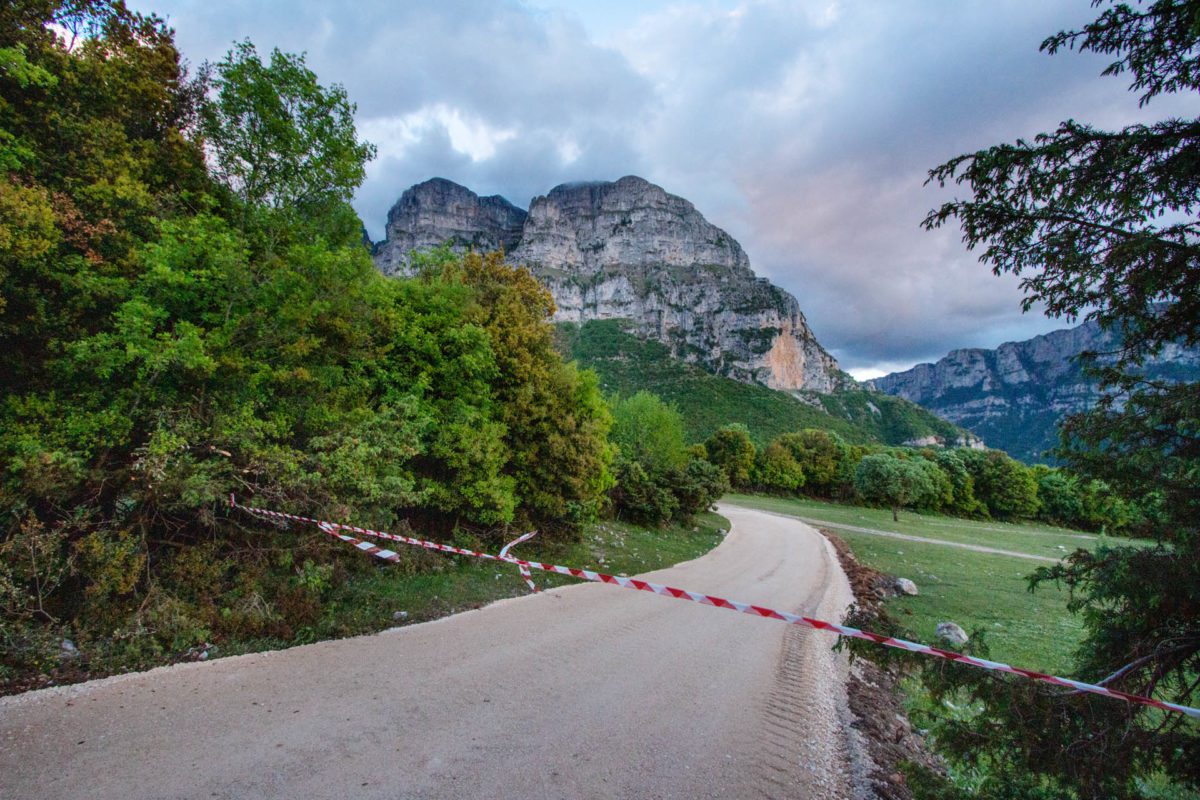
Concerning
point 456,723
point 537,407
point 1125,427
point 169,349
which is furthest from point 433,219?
point 1125,427

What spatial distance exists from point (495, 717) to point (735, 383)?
116m

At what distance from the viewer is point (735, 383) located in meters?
116

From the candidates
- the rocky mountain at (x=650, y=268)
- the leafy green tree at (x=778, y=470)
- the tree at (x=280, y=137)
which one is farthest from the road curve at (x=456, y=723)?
the rocky mountain at (x=650, y=268)

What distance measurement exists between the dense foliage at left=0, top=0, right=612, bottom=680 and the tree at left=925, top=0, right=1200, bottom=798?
29.6 ft

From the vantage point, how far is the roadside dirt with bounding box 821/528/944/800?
5.17 meters

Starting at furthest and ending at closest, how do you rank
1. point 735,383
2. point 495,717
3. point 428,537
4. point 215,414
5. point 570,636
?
point 735,383 → point 428,537 → point 570,636 → point 215,414 → point 495,717

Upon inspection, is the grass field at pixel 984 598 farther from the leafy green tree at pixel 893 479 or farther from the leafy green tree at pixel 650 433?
the leafy green tree at pixel 650 433

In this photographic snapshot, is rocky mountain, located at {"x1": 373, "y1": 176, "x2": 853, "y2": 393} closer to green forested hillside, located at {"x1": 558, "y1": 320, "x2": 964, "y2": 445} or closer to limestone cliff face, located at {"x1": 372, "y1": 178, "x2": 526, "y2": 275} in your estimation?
limestone cliff face, located at {"x1": 372, "y1": 178, "x2": 526, "y2": 275}

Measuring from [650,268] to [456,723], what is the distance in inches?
6961

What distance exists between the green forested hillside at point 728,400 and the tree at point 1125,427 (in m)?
72.6

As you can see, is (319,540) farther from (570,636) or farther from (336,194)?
(336,194)

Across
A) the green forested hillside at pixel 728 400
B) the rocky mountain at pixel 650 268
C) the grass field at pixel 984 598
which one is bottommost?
the grass field at pixel 984 598

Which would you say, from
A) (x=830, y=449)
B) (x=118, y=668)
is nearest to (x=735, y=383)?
(x=830, y=449)

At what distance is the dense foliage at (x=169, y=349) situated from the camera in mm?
6359
